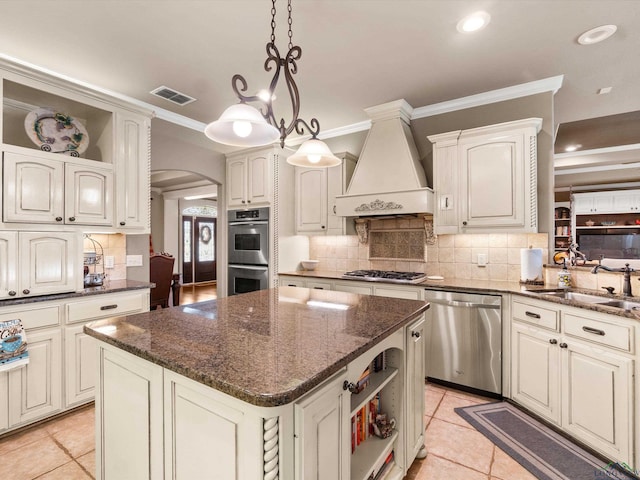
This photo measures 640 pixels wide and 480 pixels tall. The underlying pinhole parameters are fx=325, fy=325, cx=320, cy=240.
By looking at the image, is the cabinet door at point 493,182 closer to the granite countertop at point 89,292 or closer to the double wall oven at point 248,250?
the double wall oven at point 248,250

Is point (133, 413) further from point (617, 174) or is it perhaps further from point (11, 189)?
point (617, 174)

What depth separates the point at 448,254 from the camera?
11.3 feet

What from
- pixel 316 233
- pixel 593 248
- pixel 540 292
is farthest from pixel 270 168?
pixel 593 248

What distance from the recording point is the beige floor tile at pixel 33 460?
188 cm

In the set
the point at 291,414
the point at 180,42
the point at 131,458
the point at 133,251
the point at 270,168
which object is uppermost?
the point at 180,42

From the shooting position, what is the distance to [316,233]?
13.1 feet

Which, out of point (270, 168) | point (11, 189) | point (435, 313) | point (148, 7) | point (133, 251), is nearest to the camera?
point (148, 7)

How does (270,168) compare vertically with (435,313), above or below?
above

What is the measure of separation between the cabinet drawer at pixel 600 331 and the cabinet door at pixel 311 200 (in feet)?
8.23

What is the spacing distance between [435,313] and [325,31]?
7.85 ft

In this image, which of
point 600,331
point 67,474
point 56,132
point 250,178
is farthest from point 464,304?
point 56,132

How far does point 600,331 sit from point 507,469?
98 cm

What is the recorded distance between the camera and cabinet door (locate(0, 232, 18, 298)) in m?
2.18

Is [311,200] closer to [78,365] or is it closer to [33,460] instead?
[78,365]
